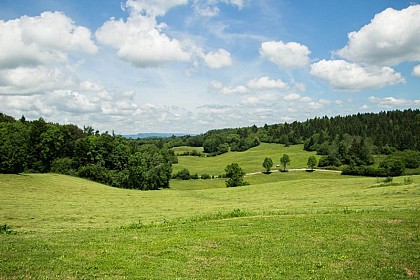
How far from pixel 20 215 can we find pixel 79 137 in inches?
3374

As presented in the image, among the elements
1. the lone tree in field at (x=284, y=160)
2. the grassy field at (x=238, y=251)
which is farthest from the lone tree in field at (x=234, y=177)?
the grassy field at (x=238, y=251)

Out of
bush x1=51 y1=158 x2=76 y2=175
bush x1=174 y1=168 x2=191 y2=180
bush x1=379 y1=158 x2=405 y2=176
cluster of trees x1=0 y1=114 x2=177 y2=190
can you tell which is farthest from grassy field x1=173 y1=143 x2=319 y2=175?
bush x1=51 y1=158 x2=76 y2=175

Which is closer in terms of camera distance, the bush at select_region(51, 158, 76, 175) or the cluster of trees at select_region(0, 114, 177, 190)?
the cluster of trees at select_region(0, 114, 177, 190)

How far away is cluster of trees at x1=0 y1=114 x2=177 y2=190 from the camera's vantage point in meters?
103

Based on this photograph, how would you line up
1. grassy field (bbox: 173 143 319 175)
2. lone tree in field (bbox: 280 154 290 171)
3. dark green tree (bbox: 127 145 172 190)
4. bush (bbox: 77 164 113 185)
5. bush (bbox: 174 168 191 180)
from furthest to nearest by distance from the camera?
grassy field (bbox: 173 143 319 175) → lone tree in field (bbox: 280 154 290 171) → bush (bbox: 174 168 191 180) → dark green tree (bbox: 127 145 172 190) → bush (bbox: 77 164 113 185)

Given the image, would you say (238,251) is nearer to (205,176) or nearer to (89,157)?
(89,157)

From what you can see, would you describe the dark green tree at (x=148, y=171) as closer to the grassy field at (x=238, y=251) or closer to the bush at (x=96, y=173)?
the bush at (x=96, y=173)

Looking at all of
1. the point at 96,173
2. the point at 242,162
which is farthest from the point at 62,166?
the point at 242,162

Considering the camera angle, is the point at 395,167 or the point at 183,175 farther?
the point at 183,175

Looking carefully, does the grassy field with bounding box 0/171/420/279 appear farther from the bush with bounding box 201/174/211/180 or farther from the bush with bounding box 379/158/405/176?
the bush with bounding box 201/174/211/180

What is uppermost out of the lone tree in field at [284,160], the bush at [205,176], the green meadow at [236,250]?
the green meadow at [236,250]

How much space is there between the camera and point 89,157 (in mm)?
111562

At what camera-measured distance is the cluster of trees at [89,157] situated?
103 m

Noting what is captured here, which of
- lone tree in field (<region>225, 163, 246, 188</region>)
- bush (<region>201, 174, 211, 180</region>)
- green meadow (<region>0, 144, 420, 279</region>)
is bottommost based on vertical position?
bush (<region>201, 174, 211, 180</region>)
